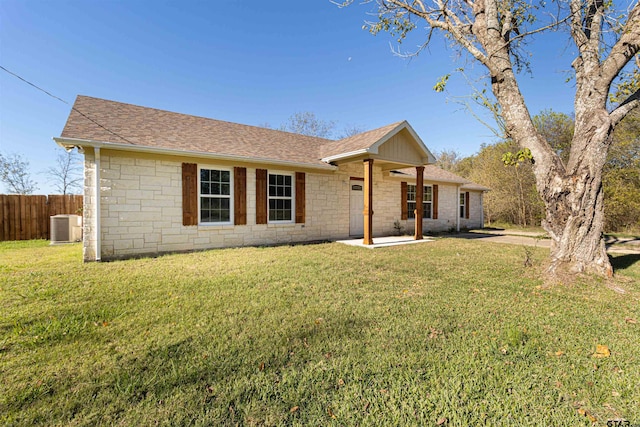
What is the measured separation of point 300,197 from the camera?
9.72 metres

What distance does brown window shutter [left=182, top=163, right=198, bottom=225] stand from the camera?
764 centimetres

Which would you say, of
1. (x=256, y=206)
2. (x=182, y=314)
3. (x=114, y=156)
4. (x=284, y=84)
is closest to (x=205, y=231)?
(x=256, y=206)

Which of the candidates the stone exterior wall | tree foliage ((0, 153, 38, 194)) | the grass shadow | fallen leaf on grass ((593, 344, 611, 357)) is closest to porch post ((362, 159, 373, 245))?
the stone exterior wall

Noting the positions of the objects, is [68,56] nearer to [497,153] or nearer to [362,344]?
[362,344]

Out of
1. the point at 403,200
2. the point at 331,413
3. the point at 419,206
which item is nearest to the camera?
the point at 331,413

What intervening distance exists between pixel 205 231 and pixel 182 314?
5023mm

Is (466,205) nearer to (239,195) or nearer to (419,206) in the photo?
(419,206)

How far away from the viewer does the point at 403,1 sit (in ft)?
22.5

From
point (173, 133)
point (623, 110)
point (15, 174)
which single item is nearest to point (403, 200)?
point (623, 110)

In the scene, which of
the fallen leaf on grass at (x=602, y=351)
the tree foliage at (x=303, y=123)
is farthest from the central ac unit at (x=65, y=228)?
the tree foliage at (x=303, y=123)

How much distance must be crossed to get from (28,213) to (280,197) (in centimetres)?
974

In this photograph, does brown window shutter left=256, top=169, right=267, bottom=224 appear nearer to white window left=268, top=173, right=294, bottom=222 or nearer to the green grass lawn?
white window left=268, top=173, right=294, bottom=222

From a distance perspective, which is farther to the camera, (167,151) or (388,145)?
(388,145)

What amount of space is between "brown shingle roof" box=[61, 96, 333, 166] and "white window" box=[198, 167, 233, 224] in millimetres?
739
